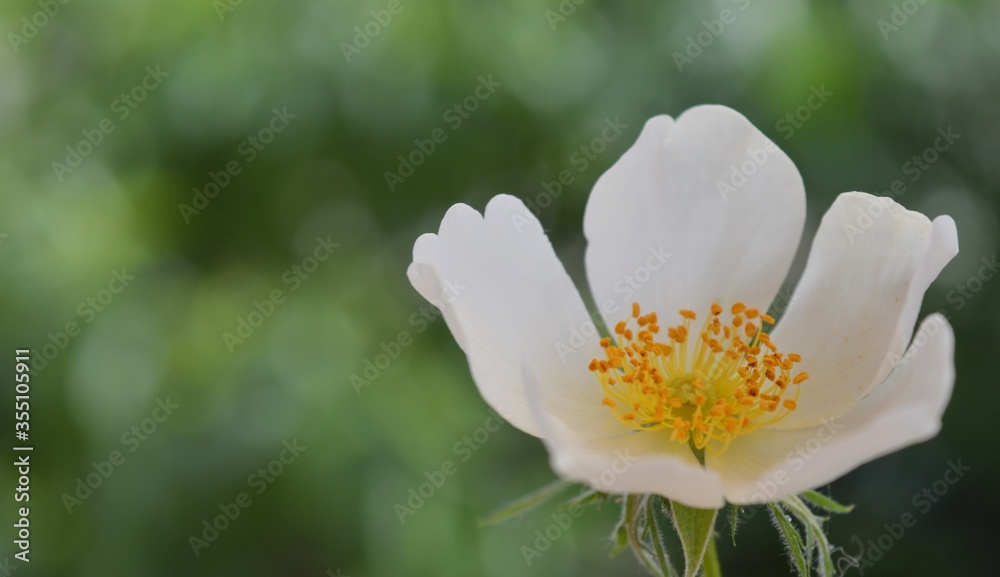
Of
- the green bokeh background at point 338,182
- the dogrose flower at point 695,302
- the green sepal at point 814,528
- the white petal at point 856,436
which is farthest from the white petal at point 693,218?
the green bokeh background at point 338,182

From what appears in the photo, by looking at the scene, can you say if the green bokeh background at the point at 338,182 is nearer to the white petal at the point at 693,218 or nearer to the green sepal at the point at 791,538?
the white petal at the point at 693,218

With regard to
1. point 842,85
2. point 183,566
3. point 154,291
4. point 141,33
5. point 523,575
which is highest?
point 842,85

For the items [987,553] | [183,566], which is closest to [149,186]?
[183,566]

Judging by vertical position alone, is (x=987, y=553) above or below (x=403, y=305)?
above

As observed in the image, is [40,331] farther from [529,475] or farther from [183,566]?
[529,475]

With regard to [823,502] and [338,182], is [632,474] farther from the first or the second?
[338,182]

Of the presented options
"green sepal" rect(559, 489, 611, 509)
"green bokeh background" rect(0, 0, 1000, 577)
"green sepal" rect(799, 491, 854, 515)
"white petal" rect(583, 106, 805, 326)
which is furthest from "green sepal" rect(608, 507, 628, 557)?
"green bokeh background" rect(0, 0, 1000, 577)
